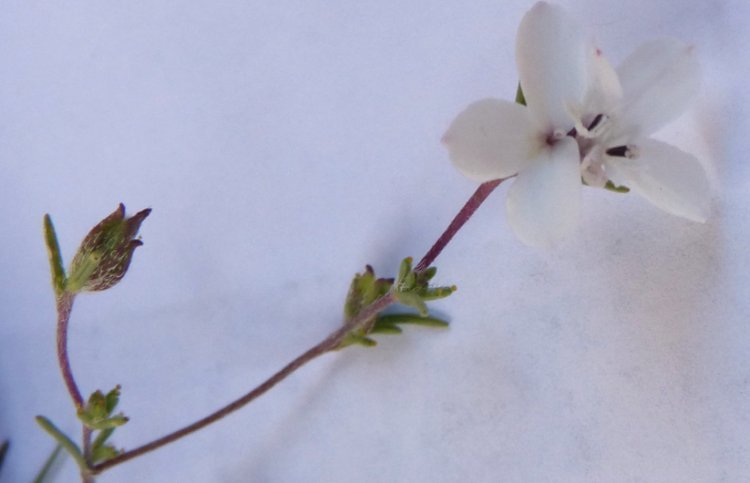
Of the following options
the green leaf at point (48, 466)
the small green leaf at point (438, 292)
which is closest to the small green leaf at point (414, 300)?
the small green leaf at point (438, 292)

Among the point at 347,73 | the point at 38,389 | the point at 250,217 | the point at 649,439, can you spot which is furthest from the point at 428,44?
the point at 38,389

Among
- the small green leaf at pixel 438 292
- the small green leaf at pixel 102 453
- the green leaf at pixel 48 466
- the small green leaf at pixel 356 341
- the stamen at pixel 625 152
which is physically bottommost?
the green leaf at pixel 48 466

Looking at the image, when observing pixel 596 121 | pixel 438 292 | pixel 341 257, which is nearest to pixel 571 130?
pixel 596 121

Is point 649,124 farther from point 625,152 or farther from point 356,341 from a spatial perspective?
point 356,341

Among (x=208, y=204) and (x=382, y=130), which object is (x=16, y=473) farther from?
(x=382, y=130)

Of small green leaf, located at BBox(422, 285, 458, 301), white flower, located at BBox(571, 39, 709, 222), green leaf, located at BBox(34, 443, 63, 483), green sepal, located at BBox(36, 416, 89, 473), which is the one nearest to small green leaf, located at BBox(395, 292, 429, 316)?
small green leaf, located at BBox(422, 285, 458, 301)

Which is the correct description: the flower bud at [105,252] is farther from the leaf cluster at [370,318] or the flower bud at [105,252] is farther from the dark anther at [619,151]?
the dark anther at [619,151]

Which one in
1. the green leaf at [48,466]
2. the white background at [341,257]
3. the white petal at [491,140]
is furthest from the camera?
the green leaf at [48,466]
